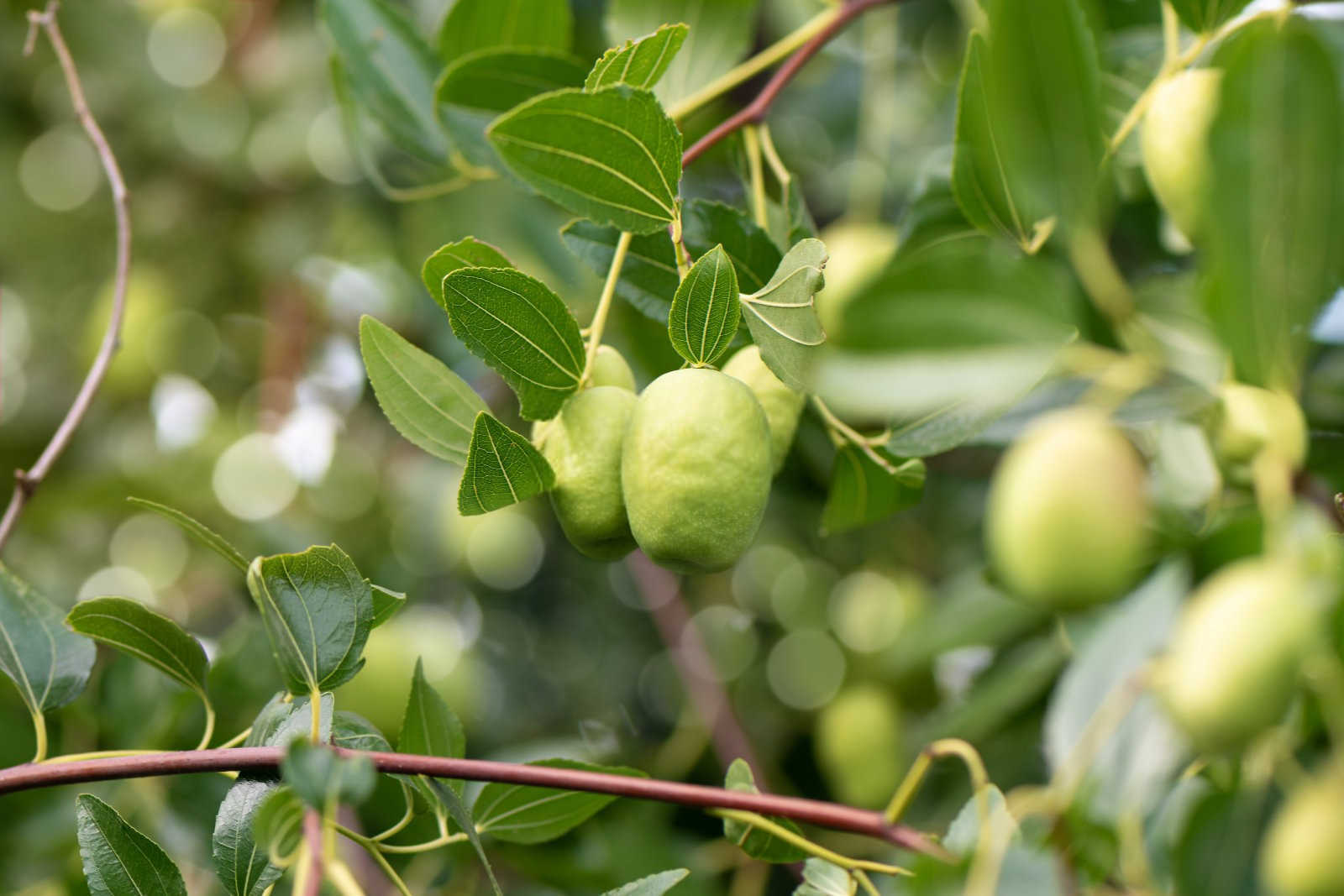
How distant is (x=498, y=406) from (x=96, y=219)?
136cm

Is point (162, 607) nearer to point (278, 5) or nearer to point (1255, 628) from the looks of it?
point (278, 5)

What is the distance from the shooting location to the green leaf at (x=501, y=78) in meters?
1.03

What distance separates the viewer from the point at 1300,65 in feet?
1.56

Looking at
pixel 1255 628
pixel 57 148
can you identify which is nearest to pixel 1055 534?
pixel 1255 628

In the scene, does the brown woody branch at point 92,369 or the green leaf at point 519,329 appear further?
the brown woody branch at point 92,369

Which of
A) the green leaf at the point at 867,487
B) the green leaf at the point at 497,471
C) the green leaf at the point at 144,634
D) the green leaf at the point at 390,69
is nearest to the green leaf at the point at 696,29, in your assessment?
the green leaf at the point at 390,69

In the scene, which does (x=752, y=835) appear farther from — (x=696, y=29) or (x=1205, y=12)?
(x=696, y=29)

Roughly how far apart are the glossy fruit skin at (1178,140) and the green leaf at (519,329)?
0.43 meters

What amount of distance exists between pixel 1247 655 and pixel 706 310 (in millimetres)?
391

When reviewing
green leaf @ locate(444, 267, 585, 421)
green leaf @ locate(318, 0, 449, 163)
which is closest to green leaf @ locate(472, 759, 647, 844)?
green leaf @ locate(444, 267, 585, 421)

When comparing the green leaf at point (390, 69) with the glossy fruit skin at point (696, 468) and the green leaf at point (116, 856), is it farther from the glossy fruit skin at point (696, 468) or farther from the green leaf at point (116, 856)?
the green leaf at point (116, 856)

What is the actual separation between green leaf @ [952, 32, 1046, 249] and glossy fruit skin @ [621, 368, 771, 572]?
0.21 metres

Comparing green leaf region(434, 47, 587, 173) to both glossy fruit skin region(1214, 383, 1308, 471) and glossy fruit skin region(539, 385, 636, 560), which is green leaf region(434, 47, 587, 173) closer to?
glossy fruit skin region(539, 385, 636, 560)

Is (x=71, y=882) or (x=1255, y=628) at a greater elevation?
(x=1255, y=628)
